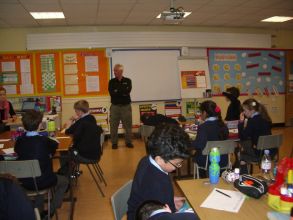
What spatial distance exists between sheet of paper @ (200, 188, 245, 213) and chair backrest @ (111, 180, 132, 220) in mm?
478

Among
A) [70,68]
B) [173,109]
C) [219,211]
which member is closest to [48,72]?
[70,68]

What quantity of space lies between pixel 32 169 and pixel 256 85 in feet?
22.9

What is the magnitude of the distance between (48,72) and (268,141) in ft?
16.9

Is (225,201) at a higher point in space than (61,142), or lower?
lower

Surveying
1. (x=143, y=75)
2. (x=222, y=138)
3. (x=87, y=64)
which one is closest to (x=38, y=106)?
(x=87, y=64)

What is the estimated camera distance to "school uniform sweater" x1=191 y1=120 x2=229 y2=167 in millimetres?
3168

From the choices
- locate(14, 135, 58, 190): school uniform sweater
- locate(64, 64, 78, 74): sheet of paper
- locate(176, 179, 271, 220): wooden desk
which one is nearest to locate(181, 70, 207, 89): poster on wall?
locate(64, 64, 78, 74): sheet of paper

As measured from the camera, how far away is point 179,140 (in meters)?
1.59

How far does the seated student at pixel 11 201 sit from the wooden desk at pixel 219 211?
0.92 m

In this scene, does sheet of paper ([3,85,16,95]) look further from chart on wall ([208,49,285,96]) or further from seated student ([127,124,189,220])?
seated student ([127,124,189,220])

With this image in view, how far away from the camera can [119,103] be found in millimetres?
6164

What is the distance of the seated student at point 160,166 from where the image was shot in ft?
4.96

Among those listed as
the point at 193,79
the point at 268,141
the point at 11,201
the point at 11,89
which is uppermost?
the point at 193,79

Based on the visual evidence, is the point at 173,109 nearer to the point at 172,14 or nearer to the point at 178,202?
the point at 172,14
